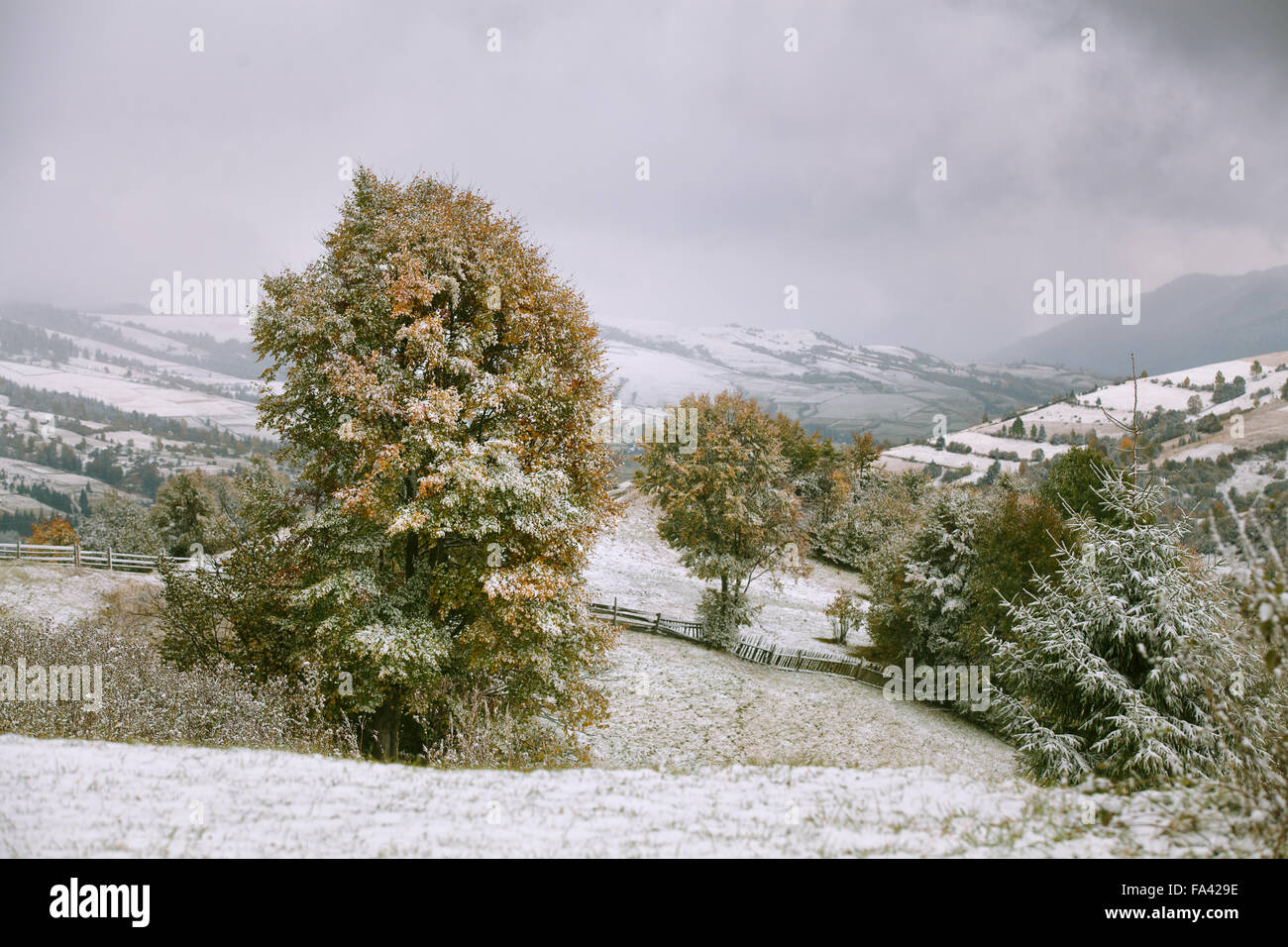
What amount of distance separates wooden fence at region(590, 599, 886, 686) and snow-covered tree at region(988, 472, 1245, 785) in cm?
1826

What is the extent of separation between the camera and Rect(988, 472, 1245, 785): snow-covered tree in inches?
460

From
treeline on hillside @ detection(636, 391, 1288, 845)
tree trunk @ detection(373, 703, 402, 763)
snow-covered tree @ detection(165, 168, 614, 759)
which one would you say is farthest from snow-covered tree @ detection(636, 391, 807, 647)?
tree trunk @ detection(373, 703, 402, 763)

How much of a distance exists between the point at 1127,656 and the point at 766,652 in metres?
20.9

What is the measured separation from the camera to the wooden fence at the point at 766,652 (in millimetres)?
31828

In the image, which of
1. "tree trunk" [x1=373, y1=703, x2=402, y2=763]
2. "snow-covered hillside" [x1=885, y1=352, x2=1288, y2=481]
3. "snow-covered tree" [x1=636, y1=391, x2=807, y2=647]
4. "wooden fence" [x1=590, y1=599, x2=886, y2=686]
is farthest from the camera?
"snow-covered hillside" [x1=885, y1=352, x2=1288, y2=481]

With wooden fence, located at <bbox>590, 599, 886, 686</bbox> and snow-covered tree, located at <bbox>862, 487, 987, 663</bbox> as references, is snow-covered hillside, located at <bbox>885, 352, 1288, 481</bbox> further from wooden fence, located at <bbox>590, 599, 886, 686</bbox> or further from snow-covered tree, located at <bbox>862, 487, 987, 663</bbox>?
wooden fence, located at <bbox>590, 599, 886, 686</bbox>

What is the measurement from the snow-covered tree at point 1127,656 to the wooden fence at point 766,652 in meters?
18.3

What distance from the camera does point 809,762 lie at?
347 inches

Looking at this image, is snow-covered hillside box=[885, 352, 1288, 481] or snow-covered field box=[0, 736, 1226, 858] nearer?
snow-covered field box=[0, 736, 1226, 858]

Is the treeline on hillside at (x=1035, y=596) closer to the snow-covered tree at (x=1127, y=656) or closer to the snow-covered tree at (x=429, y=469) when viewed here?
the snow-covered tree at (x=1127, y=656)

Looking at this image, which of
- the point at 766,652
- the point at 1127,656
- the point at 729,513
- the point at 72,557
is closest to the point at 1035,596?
the point at 1127,656

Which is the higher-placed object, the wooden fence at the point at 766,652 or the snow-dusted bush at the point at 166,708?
the snow-dusted bush at the point at 166,708

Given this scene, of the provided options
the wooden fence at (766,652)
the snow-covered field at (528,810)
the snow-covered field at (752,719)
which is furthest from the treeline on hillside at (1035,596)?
the snow-covered field at (752,719)
